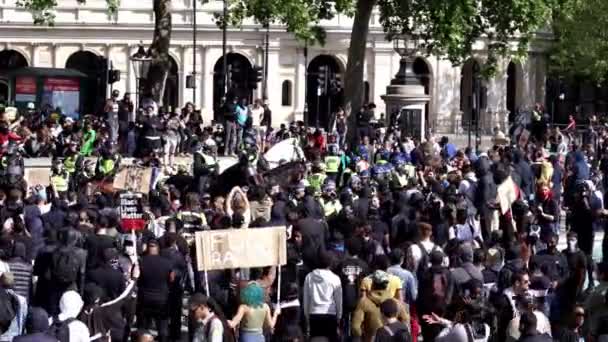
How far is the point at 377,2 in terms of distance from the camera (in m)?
50.7

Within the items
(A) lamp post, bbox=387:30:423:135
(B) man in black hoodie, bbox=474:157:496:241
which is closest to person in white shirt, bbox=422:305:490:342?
(B) man in black hoodie, bbox=474:157:496:241

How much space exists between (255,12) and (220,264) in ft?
89.4

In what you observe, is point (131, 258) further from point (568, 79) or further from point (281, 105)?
point (568, 79)

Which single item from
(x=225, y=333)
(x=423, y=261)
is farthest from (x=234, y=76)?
(x=225, y=333)

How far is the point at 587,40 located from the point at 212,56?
16260 mm

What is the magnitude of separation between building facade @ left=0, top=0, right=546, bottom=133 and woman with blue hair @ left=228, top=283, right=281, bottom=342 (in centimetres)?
5368

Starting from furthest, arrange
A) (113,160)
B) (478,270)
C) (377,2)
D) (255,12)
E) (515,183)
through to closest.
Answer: (377,2), (255,12), (113,160), (515,183), (478,270)

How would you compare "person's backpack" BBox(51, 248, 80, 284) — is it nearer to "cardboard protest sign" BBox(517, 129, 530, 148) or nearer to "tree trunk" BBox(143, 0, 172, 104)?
"cardboard protest sign" BBox(517, 129, 530, 148)

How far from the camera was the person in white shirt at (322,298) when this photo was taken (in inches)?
733

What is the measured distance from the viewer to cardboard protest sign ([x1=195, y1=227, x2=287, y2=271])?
1912 cm

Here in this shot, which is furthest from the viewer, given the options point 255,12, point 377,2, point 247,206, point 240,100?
point 377,2

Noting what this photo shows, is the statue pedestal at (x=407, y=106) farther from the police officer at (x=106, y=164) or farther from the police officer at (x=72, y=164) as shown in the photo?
the police officer at (x=106, y=164)

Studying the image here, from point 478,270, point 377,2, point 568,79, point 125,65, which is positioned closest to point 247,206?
point 478,270

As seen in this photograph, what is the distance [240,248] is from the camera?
63.0 feet
